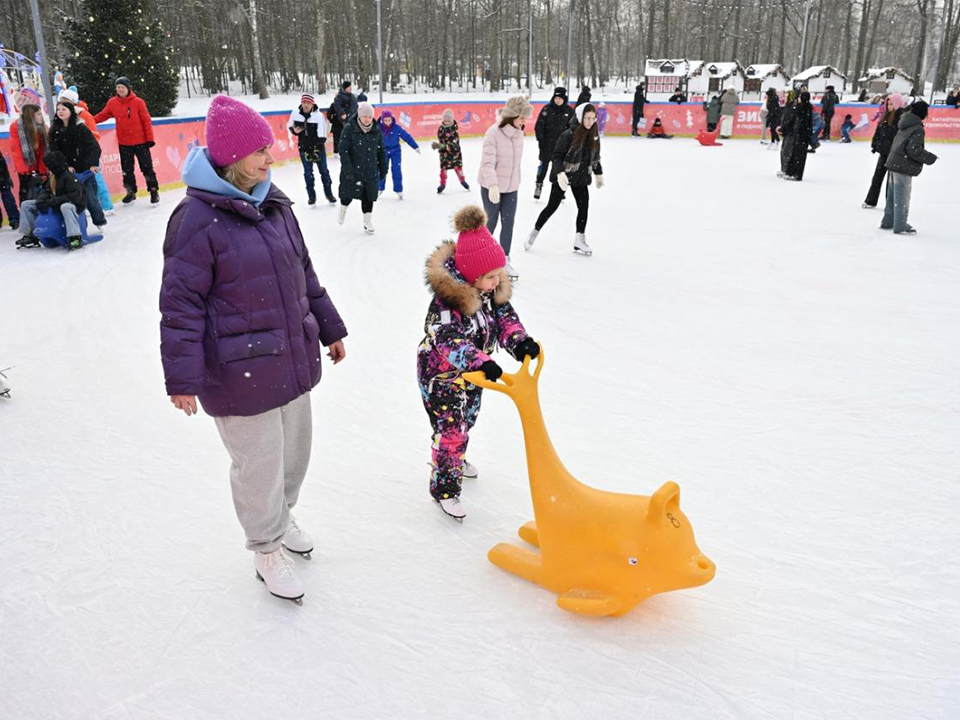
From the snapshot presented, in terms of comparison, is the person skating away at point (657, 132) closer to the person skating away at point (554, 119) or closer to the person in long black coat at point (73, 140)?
the person skating away at point (554, 119)

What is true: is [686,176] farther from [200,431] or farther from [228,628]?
[228,628]

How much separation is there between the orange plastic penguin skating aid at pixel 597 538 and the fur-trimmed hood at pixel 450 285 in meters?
0.28

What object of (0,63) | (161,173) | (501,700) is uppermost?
(0,63)

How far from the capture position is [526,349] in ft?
7.96

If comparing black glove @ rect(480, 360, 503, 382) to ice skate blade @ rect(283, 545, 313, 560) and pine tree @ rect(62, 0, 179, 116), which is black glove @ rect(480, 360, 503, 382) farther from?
pine tree @ rect(62, 0, 179, 116)

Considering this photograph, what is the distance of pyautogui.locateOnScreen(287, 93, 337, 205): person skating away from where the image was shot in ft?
31.6

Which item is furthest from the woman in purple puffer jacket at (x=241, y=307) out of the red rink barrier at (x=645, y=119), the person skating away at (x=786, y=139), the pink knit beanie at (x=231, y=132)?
the red rink barrier at (x=645, y=119)

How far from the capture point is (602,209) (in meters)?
9.46

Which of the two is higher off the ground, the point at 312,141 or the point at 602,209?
the point at 312,141

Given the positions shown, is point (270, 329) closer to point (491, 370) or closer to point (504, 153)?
point (491, 370)

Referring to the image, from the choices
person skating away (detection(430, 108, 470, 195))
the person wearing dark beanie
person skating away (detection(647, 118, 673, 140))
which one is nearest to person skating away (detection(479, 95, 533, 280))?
person skating away (detection(430, 108, 470, 195))

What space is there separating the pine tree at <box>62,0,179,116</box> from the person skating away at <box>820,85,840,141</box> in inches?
634

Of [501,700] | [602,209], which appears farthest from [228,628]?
[602,209]

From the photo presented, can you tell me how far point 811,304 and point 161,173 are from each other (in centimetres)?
889
